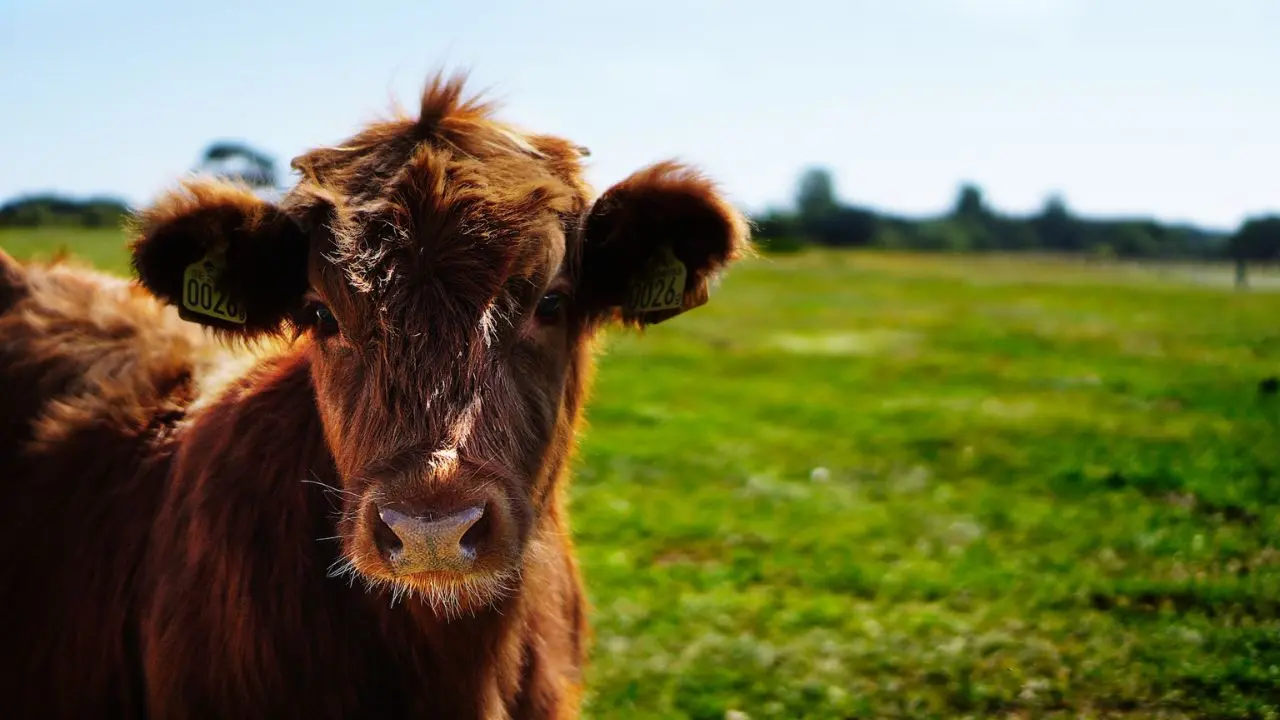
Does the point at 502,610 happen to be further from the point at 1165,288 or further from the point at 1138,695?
the point at 1165,288

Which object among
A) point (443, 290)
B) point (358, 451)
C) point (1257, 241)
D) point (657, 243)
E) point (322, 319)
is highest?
point (1257, 241)

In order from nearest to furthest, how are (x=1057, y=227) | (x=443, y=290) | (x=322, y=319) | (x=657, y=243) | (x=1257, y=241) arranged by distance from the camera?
(x=443, y=290) → (x=322, y=319) → (x=657, y=243) → (x=1257, y=241) → (x=1057, y=227)

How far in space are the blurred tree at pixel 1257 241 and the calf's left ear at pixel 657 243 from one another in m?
60.6

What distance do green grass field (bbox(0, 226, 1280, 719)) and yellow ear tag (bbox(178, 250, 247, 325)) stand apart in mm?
1367

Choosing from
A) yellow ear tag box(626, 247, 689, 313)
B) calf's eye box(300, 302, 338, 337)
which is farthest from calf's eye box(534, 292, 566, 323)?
calf's eye box(300, 302, 338, 337)

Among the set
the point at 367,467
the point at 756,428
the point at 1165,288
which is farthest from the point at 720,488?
the point at 1165,288

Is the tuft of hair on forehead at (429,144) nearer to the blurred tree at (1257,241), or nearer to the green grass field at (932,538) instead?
the green grass field at (932,538)

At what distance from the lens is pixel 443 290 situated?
2643 mm

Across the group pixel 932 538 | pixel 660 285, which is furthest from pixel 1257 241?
pixel 660 285

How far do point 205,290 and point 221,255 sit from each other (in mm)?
126

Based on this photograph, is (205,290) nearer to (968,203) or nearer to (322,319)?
(322,319)

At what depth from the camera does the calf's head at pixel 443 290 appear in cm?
245

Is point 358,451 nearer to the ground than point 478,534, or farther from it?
farther from it

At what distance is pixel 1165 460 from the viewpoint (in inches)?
404
